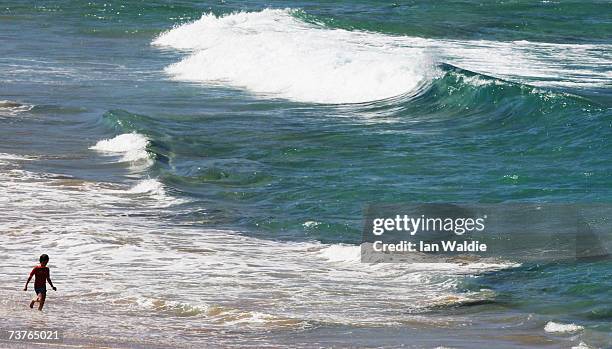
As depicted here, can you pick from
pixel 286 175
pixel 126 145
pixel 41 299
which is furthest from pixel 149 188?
pixel 41 299

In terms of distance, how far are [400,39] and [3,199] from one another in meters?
21.3

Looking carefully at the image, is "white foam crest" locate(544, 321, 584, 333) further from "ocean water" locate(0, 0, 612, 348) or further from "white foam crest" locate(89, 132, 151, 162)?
"white foam crest" locate(89, 132, 151, 162)

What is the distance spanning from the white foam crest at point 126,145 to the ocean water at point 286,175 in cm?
5

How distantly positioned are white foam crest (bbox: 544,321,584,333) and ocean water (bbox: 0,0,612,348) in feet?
0.13

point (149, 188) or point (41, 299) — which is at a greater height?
point (41, 299)

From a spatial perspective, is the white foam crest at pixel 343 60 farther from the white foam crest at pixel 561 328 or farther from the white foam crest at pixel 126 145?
the white foam crest at pixel 561 328

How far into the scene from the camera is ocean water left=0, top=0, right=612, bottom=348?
1068 centimetres

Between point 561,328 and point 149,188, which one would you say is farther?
point 149,188

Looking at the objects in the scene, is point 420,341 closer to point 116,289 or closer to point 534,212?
point 116,289

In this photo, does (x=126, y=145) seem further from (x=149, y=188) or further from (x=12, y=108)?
(x=12, y=108)

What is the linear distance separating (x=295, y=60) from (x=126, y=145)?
10878 millimetres

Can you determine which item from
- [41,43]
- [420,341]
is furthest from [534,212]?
[41,43]

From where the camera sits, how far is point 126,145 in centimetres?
1941

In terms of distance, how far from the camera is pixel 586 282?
11.7 metres
